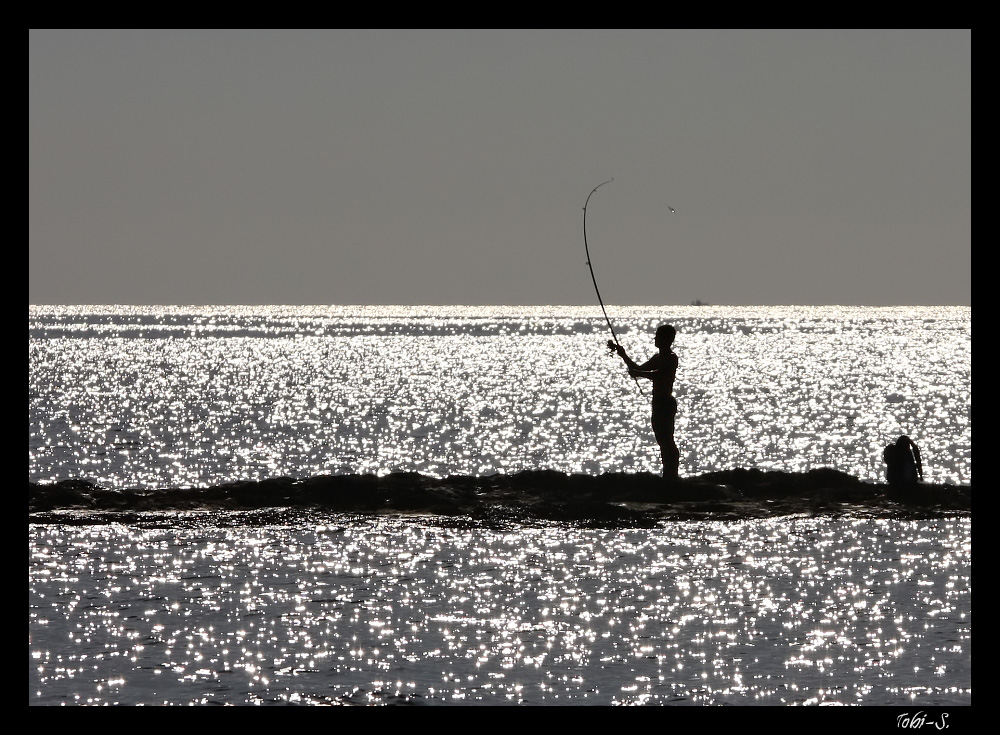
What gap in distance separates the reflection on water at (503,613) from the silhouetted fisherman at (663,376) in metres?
1.19

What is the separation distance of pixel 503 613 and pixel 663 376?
4610 millimetres

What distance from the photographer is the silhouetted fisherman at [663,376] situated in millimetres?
15805

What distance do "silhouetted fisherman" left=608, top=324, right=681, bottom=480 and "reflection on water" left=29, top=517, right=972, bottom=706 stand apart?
3.91 ft

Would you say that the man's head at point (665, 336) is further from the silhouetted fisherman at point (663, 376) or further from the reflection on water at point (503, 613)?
the reflection on water at point (503, 613)

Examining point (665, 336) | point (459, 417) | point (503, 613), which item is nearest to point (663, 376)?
point (665, 336)

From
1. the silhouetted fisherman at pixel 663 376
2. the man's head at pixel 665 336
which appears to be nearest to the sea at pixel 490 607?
the silhouetted fisherman at pixel 663 376

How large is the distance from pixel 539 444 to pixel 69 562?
28.0m

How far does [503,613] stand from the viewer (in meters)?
12.8
